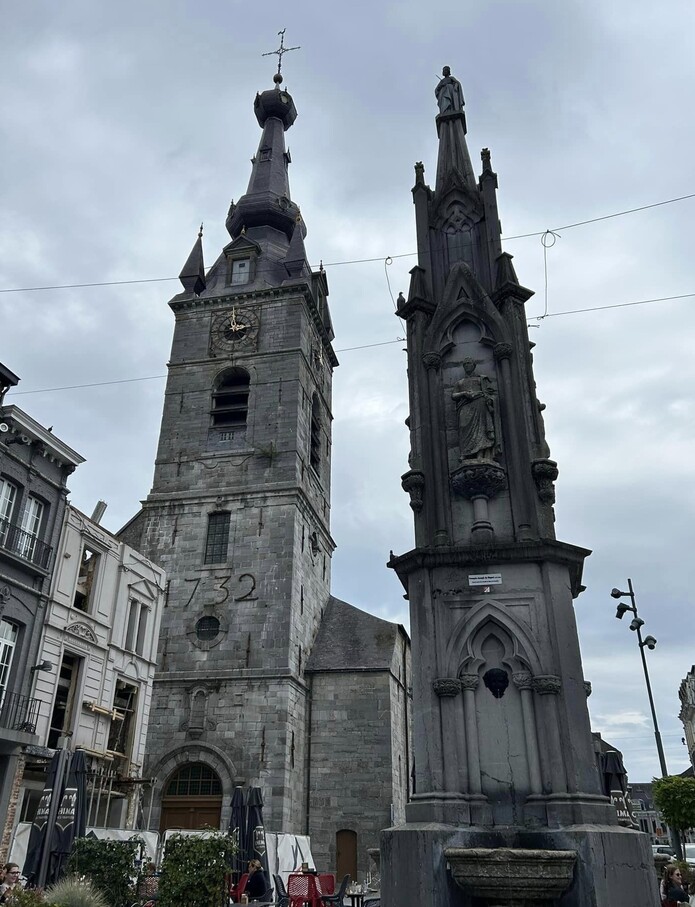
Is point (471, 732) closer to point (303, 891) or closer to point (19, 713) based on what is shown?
point (303, 891)

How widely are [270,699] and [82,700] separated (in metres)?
7.67

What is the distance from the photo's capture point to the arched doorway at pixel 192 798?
23625 mm

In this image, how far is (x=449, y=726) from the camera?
7375mm

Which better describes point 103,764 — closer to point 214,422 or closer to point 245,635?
point 245,635

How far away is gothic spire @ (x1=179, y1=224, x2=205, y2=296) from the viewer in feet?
116

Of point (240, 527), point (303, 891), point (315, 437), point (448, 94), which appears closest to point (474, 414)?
point (448, 94)

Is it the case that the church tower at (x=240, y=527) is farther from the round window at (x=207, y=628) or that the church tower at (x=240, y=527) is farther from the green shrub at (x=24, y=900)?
the green shrub at (x=24, y=900)

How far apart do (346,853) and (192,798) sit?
536 centimetres

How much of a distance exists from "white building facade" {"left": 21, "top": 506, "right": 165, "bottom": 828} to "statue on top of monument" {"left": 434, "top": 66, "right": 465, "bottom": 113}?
44.2ft

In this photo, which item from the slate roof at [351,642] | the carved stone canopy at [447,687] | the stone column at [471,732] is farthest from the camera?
the slate roof at [351,642]

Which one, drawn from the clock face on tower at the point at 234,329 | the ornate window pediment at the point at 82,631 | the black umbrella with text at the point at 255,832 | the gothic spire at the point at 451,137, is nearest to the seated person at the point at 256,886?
the black umbrella with text at the point at 255,832

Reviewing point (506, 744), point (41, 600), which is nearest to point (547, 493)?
point (506, 744)

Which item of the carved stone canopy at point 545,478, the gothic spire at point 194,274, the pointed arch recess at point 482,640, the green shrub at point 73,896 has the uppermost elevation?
the gothic spire at point 194,274

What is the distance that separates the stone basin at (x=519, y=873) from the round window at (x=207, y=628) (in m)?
21.3
